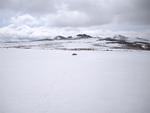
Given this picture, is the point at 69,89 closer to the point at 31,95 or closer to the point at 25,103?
the point at 31,95

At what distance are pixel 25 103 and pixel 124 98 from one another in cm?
287

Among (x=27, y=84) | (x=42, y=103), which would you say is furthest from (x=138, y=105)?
(x=27, y=84)

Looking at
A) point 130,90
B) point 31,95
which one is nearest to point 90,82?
point 130,90

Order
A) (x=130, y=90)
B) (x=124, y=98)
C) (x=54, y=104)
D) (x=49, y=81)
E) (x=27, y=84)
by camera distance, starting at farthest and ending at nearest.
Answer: (x=49, y=81), (x=27, y=84), (x=130, y=90), (x=124, y=98), (x=54, y=104)

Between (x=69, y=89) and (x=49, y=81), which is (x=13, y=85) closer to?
→ (x=49, y=81)

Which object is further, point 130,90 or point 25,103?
point 130,90

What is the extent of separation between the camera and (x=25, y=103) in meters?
3.69

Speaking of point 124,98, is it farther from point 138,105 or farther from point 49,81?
point 49,81

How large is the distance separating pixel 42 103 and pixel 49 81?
6.39 feet

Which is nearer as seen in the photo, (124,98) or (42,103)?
(42,103)

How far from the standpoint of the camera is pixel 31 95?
418cm

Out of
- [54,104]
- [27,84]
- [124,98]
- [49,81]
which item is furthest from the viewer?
[49,81]

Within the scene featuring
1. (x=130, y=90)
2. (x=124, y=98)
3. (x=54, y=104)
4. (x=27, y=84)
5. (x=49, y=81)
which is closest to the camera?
(x=54, y=104)

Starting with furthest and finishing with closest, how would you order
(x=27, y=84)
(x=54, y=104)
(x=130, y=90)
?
(x=27, y=84)
(x=130, y=90)
(x=54, y=104)
